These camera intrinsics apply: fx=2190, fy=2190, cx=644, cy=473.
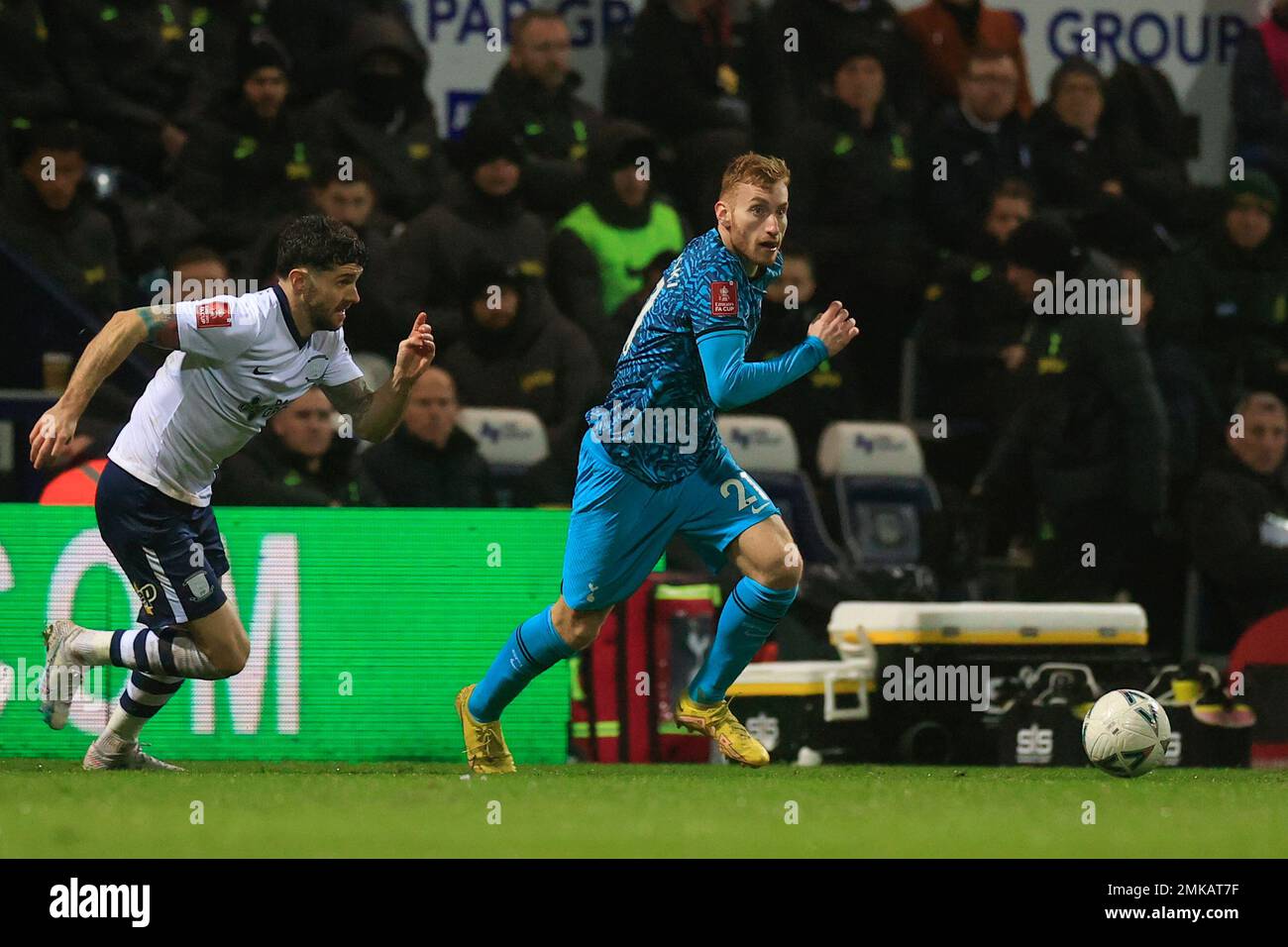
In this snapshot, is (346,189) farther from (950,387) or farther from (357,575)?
(950,387)

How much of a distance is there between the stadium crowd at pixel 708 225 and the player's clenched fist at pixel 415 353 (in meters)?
2.85

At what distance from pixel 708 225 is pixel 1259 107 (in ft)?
12.5

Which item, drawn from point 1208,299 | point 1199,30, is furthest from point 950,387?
point 1199,30

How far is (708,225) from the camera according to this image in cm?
1242

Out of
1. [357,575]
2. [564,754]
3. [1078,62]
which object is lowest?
[564,754]

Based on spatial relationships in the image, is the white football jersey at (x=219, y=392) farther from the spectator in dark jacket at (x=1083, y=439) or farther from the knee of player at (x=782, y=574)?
the spectator in dark jacket at (x=1083, y=439)

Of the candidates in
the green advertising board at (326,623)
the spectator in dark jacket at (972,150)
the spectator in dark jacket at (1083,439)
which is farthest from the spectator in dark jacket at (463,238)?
the spectator in dark jacket at (1083,439)

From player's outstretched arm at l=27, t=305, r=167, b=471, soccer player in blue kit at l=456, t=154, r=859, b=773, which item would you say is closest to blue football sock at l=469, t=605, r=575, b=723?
soccer player in blue kit at l=456, t=154, r=859, b=773

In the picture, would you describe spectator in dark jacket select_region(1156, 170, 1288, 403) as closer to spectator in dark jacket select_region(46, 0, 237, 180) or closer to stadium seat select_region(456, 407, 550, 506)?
stadium seat select_region(456, 407, 550, 506)

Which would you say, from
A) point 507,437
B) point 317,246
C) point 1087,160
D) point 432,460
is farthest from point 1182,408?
point 317,246

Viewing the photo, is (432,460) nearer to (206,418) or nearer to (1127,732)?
(206,418)

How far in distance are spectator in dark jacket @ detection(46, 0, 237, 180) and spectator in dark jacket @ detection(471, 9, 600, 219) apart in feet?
5.03

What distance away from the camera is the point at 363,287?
11414 millimetres

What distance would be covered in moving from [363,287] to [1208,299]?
16.7 ft
